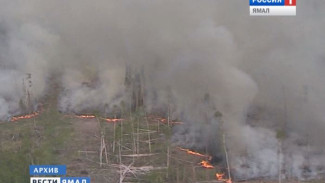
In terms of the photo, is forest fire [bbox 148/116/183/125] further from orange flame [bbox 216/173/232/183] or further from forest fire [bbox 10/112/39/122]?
forest fire [bbox 10/112/39/122]

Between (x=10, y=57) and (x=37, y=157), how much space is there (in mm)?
17915

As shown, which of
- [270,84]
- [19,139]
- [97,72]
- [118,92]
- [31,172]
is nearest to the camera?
[31,172]

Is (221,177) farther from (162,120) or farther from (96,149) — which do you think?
(162,120)

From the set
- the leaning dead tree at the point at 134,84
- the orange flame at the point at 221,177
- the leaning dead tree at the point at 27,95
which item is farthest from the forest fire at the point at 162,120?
the leaning dead tree at the point at 27,95

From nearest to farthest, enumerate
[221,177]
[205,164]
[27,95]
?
[221,177] < [205,164] < [27,95]

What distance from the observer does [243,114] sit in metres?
30.3

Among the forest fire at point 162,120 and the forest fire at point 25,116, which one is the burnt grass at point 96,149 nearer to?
the forest fire at point 162,120

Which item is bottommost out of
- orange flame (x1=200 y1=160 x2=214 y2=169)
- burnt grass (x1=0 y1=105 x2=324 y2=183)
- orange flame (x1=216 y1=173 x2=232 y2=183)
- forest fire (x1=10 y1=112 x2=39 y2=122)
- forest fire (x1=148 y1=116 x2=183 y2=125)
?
orange flame (x1=216 y1=173 x2=232 y2=183)

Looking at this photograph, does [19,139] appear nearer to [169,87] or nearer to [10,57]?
[169,87]

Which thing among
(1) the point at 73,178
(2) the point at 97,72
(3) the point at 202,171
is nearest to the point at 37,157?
(1) the point at 73,178

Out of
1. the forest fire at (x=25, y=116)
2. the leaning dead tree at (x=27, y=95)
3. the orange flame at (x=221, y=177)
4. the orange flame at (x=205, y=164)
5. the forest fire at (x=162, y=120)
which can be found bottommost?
the orange flame at (x=221, y=177)

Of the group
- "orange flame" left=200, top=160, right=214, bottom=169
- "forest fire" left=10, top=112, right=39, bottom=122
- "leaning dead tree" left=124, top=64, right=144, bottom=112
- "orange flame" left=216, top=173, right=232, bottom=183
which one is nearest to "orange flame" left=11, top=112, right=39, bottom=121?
"forest fire" left=10, top=112, right=39, bottom=122

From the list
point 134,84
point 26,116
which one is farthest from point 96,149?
point 134,84

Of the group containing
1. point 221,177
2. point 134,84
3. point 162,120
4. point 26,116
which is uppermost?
point 134,84
